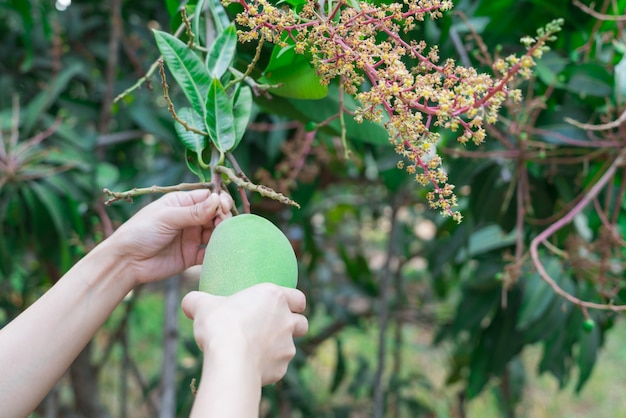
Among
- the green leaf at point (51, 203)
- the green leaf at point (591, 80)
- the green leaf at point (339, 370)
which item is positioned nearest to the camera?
the green leaf at point (591, 80)

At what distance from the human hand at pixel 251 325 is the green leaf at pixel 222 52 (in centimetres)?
23

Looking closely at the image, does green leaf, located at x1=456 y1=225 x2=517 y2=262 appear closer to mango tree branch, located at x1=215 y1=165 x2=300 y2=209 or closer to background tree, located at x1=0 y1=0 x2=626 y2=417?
background tree, located at x1=0 y1=0 x2=626 y2=417

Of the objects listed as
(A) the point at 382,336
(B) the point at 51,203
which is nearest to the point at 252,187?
(B) the point at 51,203

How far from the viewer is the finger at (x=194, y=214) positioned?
602 mm

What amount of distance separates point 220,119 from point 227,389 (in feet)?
0.84

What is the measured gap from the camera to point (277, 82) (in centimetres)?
68

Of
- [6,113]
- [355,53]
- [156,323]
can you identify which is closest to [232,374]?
[355,53]

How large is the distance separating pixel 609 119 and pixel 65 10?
46.1 inches

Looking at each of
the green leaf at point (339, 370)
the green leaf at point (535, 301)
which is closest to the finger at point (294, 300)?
the green leaf at point (535, 301)

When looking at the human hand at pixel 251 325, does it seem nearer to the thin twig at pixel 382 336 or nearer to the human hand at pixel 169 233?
the human hand at pixel 169 233

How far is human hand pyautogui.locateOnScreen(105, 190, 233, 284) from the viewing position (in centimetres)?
62

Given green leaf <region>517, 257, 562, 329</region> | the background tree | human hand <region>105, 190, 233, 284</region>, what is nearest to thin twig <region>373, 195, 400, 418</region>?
the background tree

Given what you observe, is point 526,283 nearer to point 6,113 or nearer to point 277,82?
point 277,82

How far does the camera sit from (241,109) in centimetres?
67
